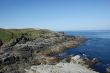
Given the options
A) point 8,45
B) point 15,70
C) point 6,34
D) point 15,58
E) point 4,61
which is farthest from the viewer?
point 6,34

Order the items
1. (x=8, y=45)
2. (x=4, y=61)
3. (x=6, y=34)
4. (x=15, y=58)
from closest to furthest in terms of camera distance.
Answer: (x=4, y=61), (x=15, y=58), (x=8, y=45), (x=6, y=34)

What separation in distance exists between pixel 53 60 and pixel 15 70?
64.3 feet

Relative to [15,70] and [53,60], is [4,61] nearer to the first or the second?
[15,70]

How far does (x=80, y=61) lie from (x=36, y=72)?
21679 mm

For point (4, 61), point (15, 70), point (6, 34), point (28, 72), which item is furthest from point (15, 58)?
point (6, 34)

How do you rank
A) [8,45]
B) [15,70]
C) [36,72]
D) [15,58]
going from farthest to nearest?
[8,45], [15,58], [15,70], [36,72]

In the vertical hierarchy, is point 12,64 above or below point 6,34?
below

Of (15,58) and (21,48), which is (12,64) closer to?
(15,58)

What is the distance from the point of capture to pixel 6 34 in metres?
124

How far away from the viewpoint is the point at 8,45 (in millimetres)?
103750

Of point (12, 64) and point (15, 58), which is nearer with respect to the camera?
point (12, 64)

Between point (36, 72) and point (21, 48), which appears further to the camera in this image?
point (21, 48)

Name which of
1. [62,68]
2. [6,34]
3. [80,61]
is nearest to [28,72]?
[62,68]

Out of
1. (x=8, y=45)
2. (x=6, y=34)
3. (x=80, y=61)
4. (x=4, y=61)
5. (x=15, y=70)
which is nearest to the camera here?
(x=15, y=70)
